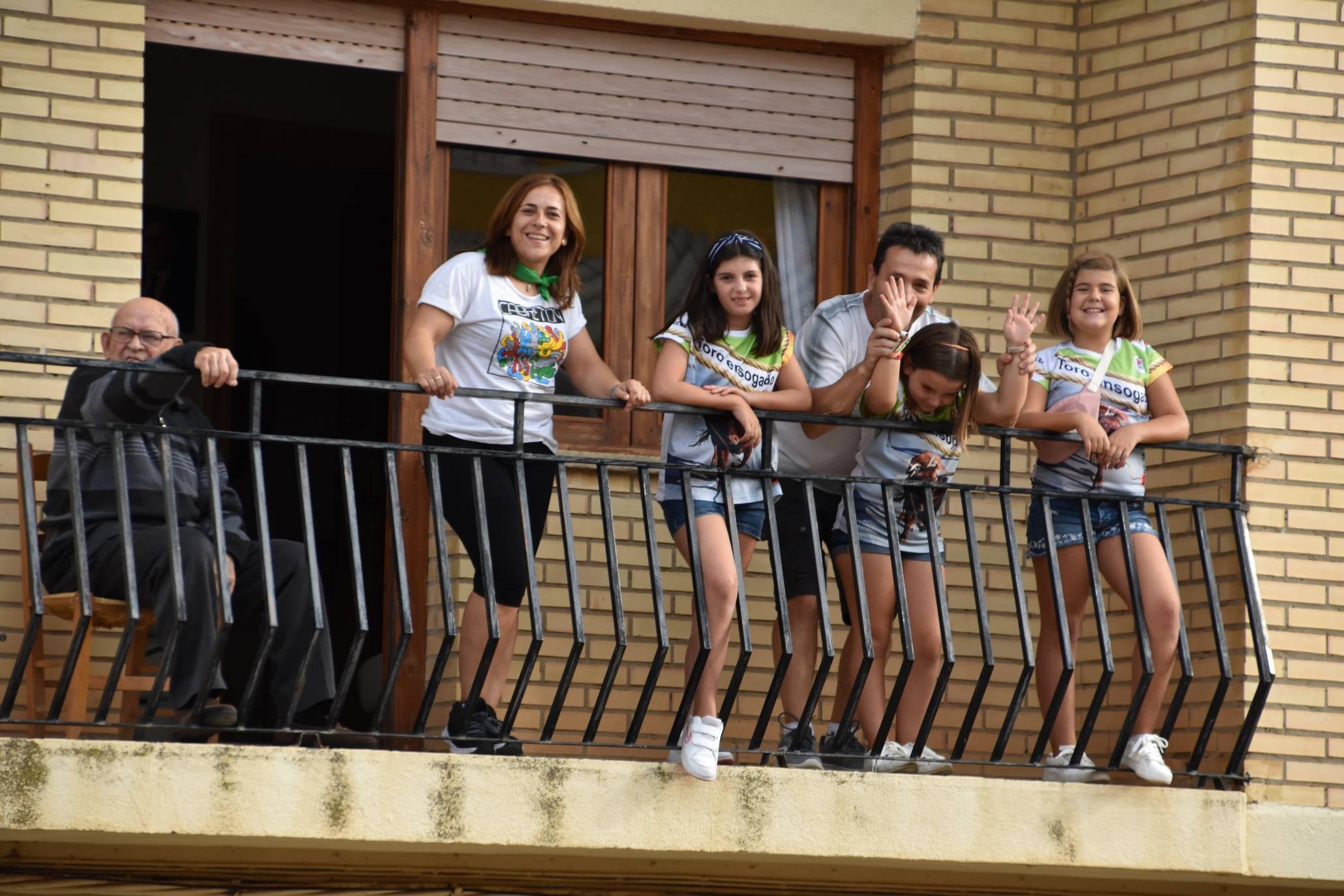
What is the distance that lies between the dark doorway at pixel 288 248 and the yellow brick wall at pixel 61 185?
2.36 meters

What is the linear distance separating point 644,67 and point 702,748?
324 cm

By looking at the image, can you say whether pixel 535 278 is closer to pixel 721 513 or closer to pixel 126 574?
pixel 721 513

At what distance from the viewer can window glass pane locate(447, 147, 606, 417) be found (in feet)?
25.9

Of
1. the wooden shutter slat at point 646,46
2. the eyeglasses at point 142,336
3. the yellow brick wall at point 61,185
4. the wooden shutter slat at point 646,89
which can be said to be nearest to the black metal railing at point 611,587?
the eyeglasses at point 142,336

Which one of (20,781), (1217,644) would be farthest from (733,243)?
(20,781)

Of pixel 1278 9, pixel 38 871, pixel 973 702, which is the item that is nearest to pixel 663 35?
pixel 1278 9

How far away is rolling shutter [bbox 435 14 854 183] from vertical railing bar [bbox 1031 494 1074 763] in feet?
7.68

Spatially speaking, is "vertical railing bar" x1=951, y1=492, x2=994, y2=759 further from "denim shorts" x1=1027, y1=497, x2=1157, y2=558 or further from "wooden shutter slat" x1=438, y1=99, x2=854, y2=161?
"wooden shutter slat" x1=438, y1=99, x2=854, y2=161

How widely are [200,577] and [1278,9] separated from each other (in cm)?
454

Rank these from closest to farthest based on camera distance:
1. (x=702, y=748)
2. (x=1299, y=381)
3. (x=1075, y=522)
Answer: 1. (x=702, y=748)
2. (x=1075, y=522)
3. (x=1299, y=381)

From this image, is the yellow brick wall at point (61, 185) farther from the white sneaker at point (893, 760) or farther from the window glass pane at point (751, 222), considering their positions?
the white sneaker at point (893, 760)

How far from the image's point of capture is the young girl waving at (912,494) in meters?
6.40

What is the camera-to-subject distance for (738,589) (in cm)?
614

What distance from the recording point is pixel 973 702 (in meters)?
6.31
